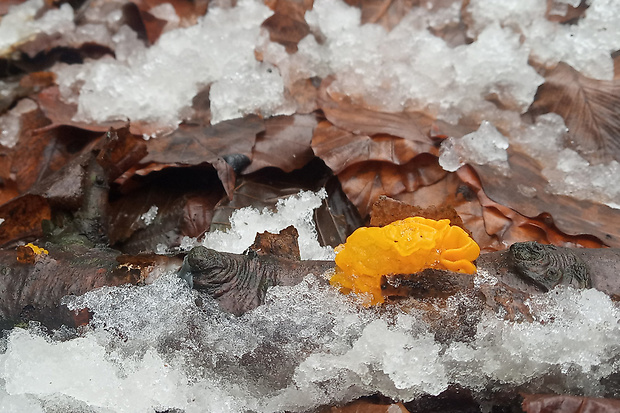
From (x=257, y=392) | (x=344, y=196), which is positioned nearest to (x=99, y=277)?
(x=257, y=392)

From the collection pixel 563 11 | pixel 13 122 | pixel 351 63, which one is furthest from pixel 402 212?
pixel 13 122

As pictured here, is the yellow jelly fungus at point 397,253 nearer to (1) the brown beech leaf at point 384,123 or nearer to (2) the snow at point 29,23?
(1) the brown beech leaf at point 384,123

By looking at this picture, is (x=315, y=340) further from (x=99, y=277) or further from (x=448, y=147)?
(x=448, y=147)

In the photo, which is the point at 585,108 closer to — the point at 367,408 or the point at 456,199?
the point at 456,199

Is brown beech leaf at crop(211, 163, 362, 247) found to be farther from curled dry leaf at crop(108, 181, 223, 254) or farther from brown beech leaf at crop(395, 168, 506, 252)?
brown beech leaf at crop(395, 168, 506, 252)

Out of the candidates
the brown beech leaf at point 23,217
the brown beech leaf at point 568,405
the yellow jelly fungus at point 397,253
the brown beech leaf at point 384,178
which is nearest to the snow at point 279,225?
the brown beech leaf at point 384,178

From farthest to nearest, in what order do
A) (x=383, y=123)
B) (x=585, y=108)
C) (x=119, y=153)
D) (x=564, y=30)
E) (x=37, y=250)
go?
(x=564, y=30) < (x=585, y=108) < (x=383, y=123) < (x=119, y=153) < (x=37, y=250)

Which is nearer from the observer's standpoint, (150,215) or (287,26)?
(150,215)
